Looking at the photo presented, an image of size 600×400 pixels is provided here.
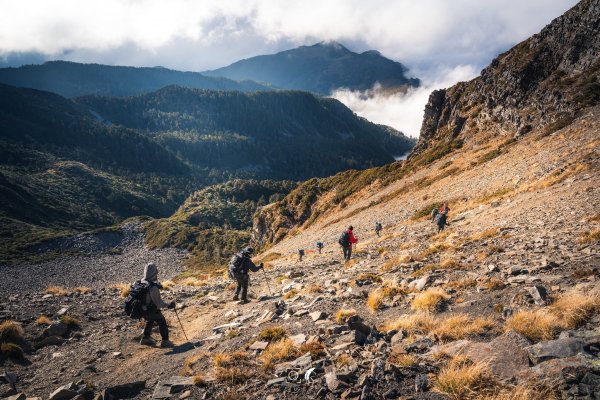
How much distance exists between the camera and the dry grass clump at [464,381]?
5262 millimetres

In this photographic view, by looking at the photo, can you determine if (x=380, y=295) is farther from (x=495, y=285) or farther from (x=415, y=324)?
(x=495, y=285)

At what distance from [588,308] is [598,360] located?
2.22 m

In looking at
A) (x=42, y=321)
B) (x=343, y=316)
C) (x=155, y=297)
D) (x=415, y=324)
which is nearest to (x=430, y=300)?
(x=415, y=324)

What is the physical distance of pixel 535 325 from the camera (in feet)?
22.2

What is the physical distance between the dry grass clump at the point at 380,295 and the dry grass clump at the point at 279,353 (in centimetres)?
352

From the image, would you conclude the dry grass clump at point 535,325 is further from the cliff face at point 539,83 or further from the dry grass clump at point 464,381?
the cliff face at point 539,83

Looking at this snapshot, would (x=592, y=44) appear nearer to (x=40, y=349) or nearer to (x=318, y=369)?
(x=318, y=369)

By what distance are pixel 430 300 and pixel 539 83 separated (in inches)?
2362

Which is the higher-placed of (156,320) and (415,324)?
(415,324)

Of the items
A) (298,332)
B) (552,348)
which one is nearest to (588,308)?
(552,348)

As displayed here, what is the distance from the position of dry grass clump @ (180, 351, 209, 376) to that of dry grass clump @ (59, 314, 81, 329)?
22.4 feet

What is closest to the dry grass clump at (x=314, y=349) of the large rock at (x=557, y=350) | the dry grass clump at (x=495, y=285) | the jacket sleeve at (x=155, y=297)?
the large rock at (x=557, y=350)

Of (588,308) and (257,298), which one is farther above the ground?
(588,308)

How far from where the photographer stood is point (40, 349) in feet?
36.6
